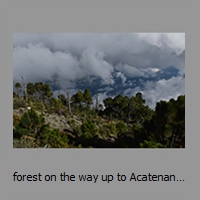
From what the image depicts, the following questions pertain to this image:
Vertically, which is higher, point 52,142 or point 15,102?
point 15,102

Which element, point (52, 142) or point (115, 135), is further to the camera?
point (115, 135)

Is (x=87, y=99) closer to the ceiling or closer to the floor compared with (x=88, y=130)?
closer to the ceiling

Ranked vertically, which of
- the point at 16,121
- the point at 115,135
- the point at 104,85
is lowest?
the point at 115,135

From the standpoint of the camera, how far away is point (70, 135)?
11.1 m

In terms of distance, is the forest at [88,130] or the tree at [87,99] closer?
the forest at [88,130]

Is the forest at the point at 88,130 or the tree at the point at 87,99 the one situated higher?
the tree at the point at 87,99

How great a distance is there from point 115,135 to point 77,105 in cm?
620

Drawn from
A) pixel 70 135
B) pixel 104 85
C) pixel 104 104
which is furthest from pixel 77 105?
pixel 70 135

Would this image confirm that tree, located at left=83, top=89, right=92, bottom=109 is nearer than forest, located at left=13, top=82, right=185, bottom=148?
No

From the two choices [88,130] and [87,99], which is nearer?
[88,130]

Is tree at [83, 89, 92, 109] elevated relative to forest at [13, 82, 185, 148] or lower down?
elevated
